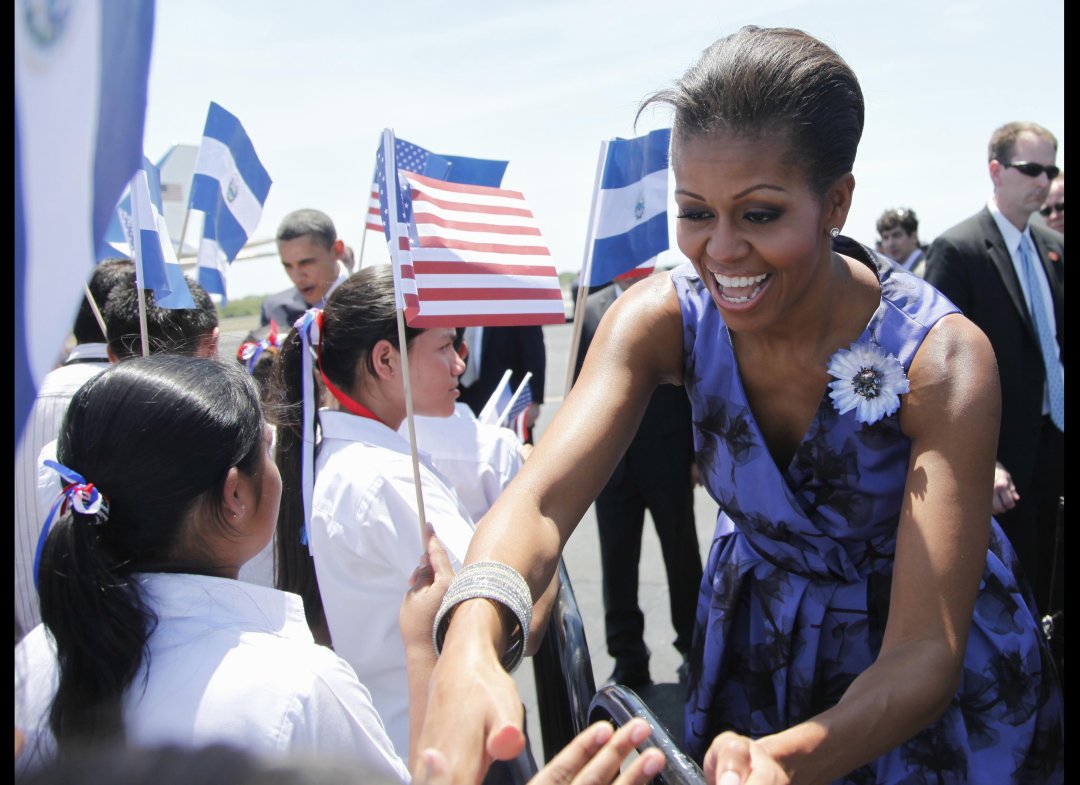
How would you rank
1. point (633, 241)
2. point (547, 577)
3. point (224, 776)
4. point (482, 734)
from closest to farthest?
point (224, 776)
point (482, 734)
point (547, 577)
point (633, 241)

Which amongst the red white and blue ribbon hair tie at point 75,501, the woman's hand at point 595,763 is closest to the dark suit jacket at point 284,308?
the red white and blue ribbon hair tie at point 75,501

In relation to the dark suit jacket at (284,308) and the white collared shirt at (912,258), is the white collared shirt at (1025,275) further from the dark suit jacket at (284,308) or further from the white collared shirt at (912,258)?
the white collared shirt at (912,258)

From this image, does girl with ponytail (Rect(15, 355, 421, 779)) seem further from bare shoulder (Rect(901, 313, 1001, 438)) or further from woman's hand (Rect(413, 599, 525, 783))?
bare shoulder (Rect(901, 313, 1001, 438))

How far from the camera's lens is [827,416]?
5.35 ft

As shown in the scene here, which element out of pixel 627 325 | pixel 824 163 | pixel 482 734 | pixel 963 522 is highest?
pixel 824 163

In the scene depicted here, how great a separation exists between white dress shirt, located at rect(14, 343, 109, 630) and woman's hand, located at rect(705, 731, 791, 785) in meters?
1.49

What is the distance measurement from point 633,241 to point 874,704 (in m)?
2.07

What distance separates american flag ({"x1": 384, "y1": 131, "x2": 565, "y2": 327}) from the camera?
222 centimetres

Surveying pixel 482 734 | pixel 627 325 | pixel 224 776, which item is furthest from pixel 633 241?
pixel 224 776

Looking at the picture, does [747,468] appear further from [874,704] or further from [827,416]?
[874,704]

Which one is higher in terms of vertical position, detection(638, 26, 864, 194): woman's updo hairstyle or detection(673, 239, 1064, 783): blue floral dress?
detection(638, 26, 864, 194): woman's updo hairstyle

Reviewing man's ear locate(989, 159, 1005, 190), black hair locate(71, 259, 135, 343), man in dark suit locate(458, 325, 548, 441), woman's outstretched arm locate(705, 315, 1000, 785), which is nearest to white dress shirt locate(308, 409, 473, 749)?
woman's outstretched arm locate(705, 315, 1000, 785)

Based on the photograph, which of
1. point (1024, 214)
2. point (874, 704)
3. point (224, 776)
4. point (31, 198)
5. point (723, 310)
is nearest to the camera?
point (31, 198)

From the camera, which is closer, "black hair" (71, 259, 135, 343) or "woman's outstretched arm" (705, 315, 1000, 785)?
"woman's outstretched arm" (705, 315, 1000, 785)
